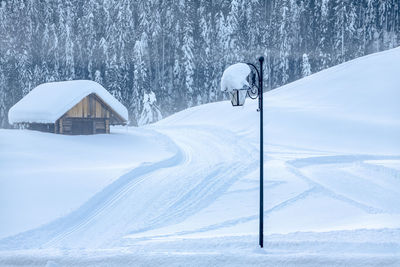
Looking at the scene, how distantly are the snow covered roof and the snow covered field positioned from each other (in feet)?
5.79

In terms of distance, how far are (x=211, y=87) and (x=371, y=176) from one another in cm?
4380

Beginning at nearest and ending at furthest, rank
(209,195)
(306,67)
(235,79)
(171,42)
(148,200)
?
(235,79) → (148,200) → (209,195) → (306,67) → (171,42)

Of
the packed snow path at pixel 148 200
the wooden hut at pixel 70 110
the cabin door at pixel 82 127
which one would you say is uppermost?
the wooden hut at pixel 70 110

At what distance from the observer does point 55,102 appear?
2791cm

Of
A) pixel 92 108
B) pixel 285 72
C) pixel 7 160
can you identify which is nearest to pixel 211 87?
pixel 285 72

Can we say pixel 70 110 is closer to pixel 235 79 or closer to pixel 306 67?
pixel 235 79

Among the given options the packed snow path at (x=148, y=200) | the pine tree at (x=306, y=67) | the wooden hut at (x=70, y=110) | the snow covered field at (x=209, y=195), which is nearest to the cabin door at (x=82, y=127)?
the wooden hut at (x=70, y=110)

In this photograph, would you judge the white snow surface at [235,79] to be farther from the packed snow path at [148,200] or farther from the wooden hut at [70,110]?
the wooden hut at [70,110]

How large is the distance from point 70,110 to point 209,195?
51.7 feet

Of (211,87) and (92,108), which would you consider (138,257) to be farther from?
(211,87)

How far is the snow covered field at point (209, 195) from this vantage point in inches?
366

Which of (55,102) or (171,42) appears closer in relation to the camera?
(55,102)

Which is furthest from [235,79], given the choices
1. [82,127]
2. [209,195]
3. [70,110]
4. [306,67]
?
[306,67]

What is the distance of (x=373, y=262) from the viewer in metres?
7.79
